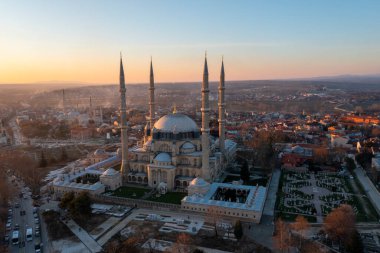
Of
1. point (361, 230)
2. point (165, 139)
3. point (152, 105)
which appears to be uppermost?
point (152, 105)

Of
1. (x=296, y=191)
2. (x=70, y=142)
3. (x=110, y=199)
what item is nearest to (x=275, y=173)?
(x=296, y=191)

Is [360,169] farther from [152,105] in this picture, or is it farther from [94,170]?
[94,170]

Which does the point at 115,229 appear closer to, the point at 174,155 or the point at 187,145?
the point at 174,155

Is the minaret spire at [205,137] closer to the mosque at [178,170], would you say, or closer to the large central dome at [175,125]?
the mosque at [178,170]

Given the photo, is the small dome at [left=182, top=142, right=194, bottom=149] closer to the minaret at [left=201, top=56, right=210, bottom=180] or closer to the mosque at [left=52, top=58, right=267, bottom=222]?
the mosque at [left=52, top=58, right=267, bottom=222]

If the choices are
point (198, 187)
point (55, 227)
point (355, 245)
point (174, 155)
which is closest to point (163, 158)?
point (174, 155)

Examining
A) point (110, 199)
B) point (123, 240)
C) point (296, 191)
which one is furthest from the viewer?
point (296, 191)
